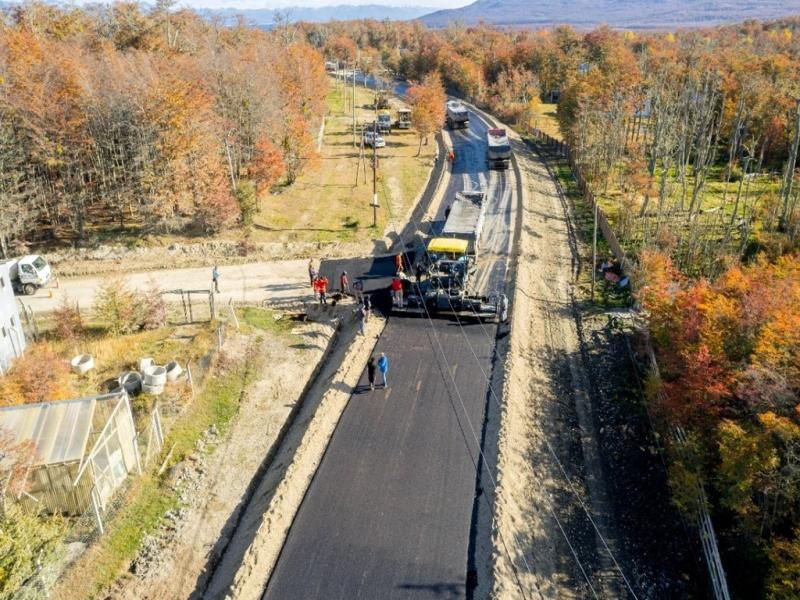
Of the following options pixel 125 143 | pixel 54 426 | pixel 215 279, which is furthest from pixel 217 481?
pixel 125 143

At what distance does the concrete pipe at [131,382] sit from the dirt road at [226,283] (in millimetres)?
8147

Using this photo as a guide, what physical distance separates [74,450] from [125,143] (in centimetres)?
2541

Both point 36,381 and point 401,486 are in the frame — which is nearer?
point 401,486

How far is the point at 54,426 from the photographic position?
1773 centimetres

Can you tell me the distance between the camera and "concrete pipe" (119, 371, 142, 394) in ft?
76.3

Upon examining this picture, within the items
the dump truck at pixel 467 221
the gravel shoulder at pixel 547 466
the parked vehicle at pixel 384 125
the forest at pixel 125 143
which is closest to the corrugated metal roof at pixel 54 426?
the gravel shoulder at pixel 547 466

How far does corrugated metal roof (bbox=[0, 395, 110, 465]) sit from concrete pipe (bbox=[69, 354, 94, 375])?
A: 584 centimetres

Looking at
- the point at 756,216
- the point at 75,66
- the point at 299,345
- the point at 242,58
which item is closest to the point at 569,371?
the point at 299,345

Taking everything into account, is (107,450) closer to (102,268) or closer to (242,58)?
(102,268)

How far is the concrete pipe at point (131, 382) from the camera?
23.3 metres

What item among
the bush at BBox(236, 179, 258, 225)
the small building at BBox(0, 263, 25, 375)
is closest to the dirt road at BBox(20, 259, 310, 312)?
the bush at BBox(236, 179, 258, 225)

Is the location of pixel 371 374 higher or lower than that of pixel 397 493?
higher

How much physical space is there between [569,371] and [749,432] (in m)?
9.50

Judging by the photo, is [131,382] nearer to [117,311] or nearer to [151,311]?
[117,311]
